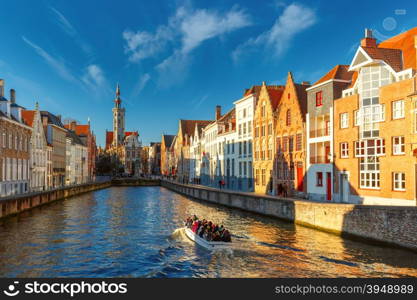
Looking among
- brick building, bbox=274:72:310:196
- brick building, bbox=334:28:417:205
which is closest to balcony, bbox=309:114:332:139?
brick building, bbox=334:28:417:205

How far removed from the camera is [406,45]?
3309 centimetres

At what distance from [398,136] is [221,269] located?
18.0 meters

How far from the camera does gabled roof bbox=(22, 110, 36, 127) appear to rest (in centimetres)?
5765

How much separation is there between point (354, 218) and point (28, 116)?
49.3m

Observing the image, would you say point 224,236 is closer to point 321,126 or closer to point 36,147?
point 321,126

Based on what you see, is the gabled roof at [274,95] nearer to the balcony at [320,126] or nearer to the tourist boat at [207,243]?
the balcony at [320,126]

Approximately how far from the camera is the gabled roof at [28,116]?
57.7 m

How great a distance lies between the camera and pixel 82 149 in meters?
105

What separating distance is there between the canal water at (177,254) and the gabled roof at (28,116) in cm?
2645

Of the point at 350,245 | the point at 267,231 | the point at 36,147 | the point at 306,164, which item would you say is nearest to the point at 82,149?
the point at 36,147

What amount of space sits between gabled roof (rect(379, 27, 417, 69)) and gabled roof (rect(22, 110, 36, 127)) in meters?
46.6

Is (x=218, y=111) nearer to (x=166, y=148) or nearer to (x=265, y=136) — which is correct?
(x=265, y=136)

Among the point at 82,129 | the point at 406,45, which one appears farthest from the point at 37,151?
the point at 82,129

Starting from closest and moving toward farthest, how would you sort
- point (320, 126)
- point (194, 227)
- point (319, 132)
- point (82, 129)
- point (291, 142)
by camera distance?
point (194, 227) → point (319, 132) → point (320, 126) → point (291, 142) → point (82, 129)
